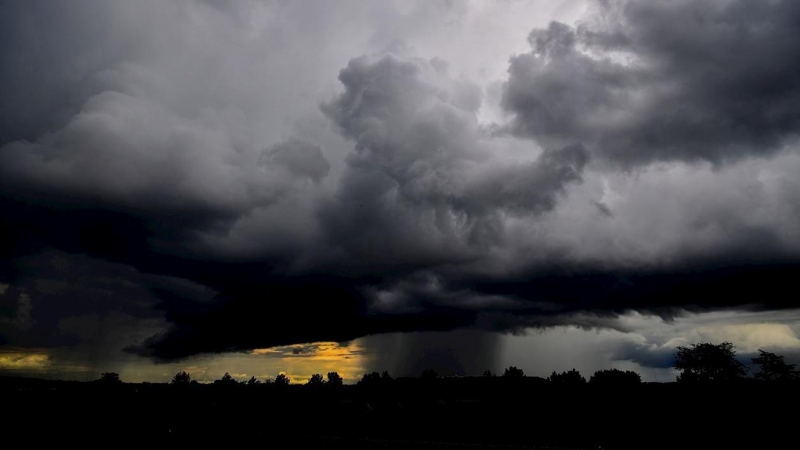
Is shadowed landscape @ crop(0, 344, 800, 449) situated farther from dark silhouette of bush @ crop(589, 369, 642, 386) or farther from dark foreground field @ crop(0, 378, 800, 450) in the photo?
dark silhouette of bush @ crop(589, 369, 642, 386)

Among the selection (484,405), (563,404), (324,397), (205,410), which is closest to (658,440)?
(563,404)

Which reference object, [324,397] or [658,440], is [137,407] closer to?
[324,397]

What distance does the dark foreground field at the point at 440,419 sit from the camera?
5544cm

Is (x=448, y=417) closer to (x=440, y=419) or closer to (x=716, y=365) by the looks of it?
(x=440, y=419)

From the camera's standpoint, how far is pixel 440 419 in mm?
74062

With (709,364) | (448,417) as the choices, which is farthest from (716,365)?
(448,417)

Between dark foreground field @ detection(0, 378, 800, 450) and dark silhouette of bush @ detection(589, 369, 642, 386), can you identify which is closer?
dark foreground field @ detection(0, 378, 800, 450)

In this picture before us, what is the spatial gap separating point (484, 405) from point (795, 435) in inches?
1584

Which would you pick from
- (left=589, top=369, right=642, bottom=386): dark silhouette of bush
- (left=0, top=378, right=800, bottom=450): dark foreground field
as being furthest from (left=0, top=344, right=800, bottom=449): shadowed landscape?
(left=589, top=369, right=642, bottom=386): dark silhouette of bush

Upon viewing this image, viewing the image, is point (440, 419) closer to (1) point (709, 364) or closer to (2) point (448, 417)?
(2) point (448, 417)

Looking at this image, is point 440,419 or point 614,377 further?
point 614,377

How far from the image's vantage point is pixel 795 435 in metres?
51.2

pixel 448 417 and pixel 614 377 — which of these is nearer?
pixel 448 417

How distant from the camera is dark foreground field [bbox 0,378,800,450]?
55438 millimetres
